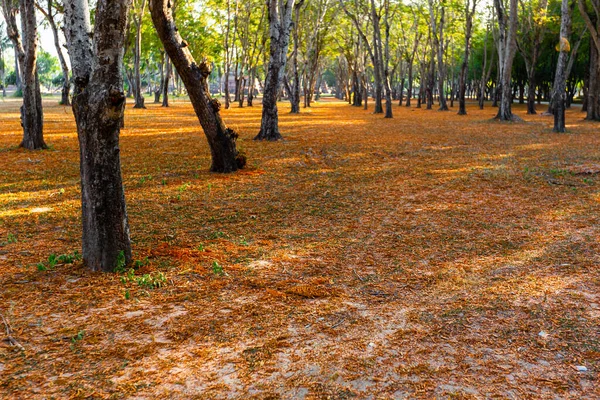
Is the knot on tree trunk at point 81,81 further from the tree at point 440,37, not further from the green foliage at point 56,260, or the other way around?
the tree at point 440,37

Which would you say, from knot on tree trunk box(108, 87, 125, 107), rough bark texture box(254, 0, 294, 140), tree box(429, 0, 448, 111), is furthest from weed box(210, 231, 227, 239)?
tree box(429, 0, 448, 111)

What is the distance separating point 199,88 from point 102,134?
5.38 m

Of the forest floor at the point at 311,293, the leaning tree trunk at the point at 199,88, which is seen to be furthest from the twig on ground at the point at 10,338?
the leaning tree trunk at the point at 199,88

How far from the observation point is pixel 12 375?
124 inches

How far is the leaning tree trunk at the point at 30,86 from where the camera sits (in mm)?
12492

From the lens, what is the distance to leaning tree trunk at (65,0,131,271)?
4434 millimetres

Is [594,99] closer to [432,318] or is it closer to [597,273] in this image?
[597,273]

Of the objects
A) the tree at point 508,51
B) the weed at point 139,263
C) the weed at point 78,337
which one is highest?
the tree at point 508,51

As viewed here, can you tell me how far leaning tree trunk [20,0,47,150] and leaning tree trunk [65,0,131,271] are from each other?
29.0 ft

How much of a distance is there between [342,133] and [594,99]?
46.0 ft

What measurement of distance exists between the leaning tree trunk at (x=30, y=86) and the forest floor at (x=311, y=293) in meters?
4.61

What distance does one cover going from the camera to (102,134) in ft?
15.1

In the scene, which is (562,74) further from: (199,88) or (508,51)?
(199,88)

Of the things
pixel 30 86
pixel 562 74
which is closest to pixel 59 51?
pixel 30 86
